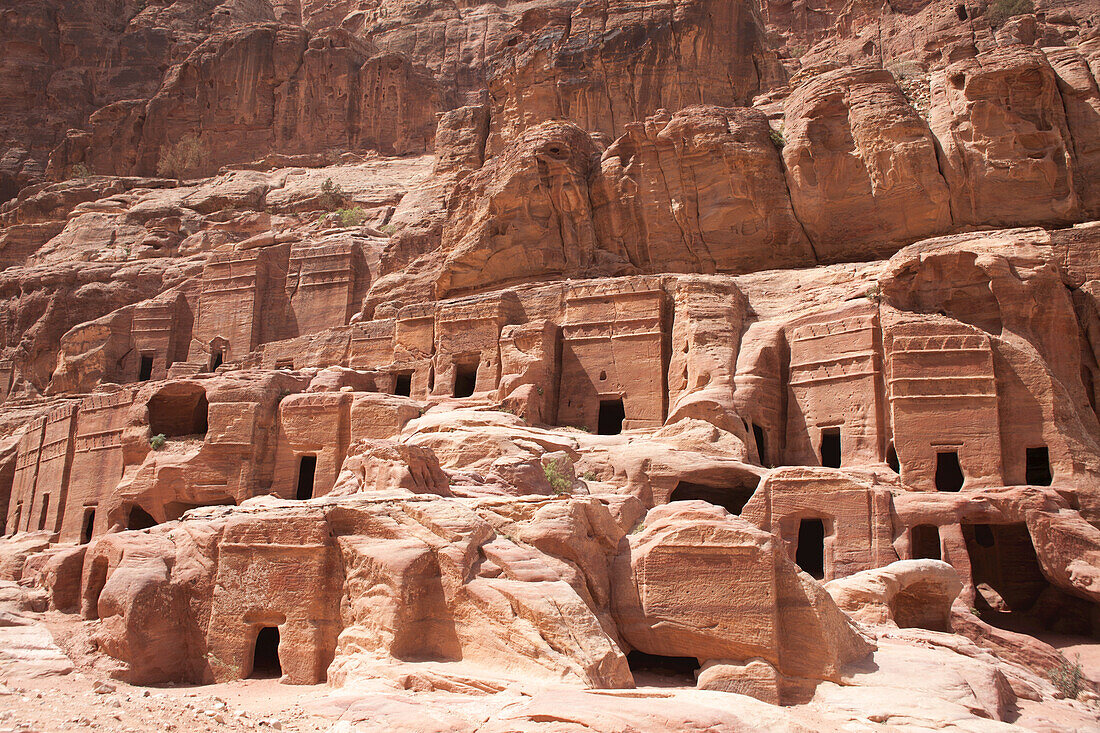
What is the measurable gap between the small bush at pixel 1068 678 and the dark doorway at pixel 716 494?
292 inches

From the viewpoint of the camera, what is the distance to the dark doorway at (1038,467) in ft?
74.7

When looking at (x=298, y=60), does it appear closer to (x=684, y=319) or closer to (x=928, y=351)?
(x=684, y=319)

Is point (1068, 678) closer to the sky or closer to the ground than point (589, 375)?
closer to the ground

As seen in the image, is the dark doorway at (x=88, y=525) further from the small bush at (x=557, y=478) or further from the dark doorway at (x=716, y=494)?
the dark doorway at (x=716, y=494)

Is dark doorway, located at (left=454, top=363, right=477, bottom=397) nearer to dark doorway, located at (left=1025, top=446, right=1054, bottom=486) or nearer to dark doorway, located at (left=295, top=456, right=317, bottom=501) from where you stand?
dark doorway, located at (left=295, top=456, right=317, bottom=501)

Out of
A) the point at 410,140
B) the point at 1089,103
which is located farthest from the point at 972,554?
the point at 410,140

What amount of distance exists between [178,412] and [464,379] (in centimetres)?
842

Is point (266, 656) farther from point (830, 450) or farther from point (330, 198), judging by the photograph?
point (330, 198)

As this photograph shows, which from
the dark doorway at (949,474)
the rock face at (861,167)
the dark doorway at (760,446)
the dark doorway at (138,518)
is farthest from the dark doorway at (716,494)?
the dark doorway at (138,518)

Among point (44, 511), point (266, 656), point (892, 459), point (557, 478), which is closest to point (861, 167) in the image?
point (892, 459)

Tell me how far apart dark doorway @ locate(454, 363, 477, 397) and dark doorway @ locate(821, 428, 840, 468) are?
9.94 meters

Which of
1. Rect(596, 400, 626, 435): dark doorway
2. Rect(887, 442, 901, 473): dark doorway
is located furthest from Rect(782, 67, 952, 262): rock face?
Rect(887, 442, 901, 473): dark doorway

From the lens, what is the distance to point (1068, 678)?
15.9 meters

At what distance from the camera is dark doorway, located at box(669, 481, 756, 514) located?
2225 cm
